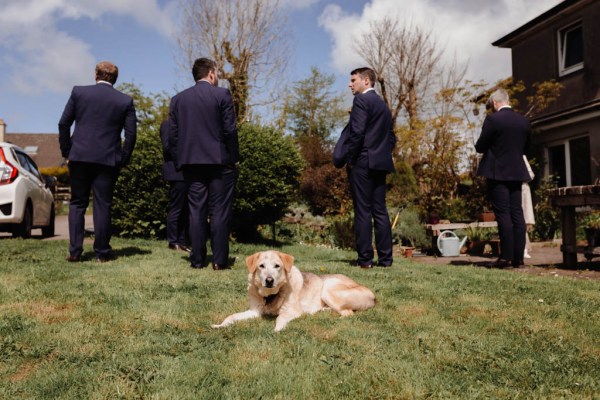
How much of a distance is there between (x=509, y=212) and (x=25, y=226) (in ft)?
26.8

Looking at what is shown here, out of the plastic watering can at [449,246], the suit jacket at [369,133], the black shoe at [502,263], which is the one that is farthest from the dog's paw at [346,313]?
the plastic watering can at [449,246]

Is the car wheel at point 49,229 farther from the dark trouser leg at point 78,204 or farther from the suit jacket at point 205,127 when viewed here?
the suit jacket at point 205,127

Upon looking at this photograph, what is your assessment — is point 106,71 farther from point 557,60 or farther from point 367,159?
point 557,60

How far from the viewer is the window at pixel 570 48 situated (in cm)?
1418

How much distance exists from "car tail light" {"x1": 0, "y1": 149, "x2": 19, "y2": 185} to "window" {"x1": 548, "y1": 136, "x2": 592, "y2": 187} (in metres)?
12.7

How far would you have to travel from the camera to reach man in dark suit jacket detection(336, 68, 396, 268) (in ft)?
20.2

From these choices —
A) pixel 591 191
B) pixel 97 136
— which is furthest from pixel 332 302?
pixel 591 191

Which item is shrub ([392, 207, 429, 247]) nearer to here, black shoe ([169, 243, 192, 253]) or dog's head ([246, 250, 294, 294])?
black shoe ([169, 243, 192, 253])

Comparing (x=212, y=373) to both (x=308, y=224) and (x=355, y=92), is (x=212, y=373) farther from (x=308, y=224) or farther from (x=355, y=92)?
(x=308, y=224)

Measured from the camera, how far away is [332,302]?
390 cm

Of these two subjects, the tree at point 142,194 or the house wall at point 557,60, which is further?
the house wall at point 557,60

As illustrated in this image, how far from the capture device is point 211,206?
589 centimetres

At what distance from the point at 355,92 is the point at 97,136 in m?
3.10

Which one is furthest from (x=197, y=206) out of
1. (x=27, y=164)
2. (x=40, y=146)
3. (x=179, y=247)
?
(x=40, y=146)
